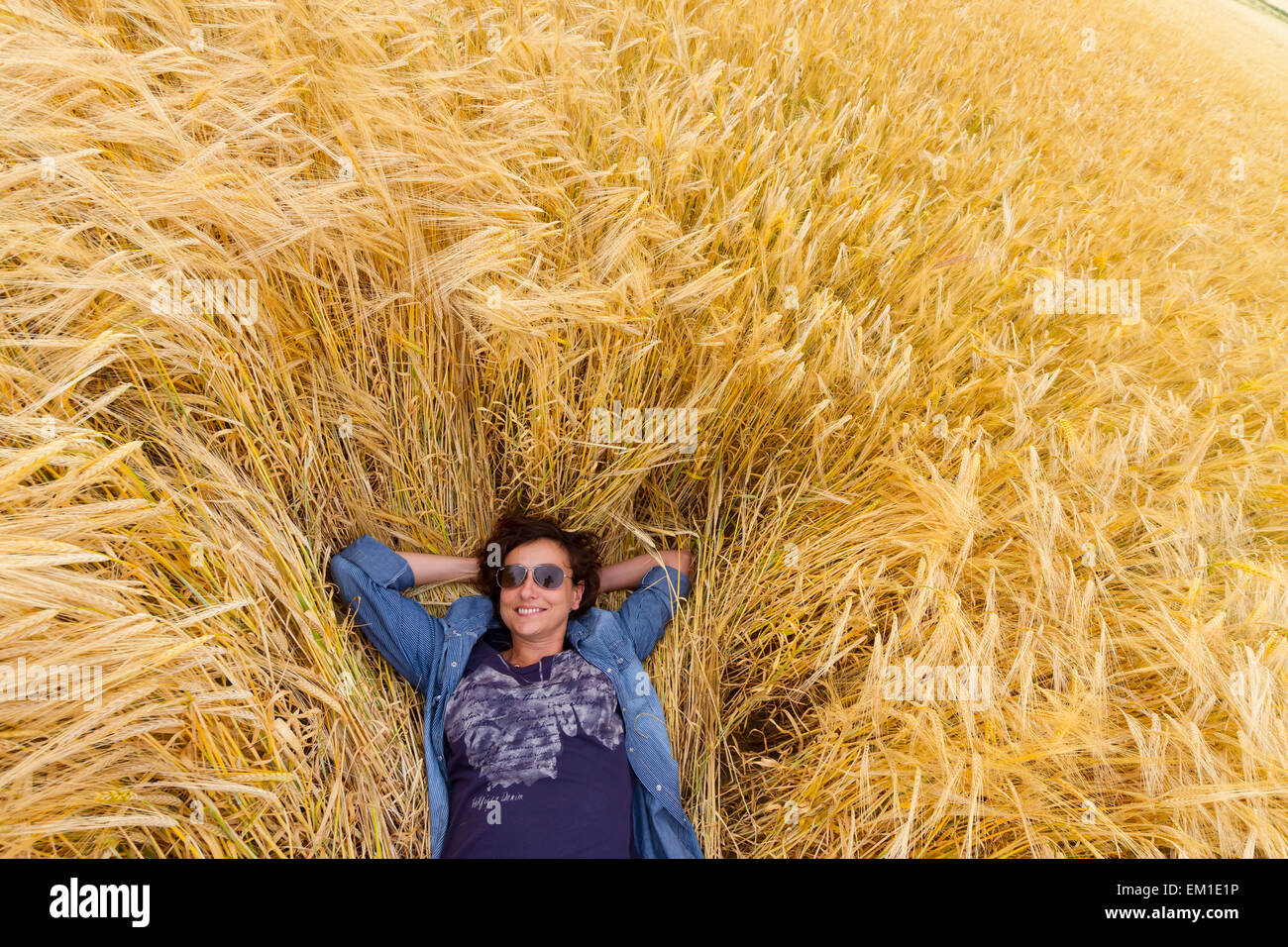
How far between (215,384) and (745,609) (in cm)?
150

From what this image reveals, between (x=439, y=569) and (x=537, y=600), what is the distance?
0.34 meters

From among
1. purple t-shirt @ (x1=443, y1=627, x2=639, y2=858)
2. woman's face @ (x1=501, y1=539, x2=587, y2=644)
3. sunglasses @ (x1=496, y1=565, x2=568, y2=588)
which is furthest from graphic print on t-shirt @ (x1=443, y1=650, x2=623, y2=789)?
sunglasses @ (x1=496, y1=565, x2=568, y2=588)

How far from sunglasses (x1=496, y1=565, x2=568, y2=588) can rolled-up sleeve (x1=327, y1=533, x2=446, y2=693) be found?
26cm

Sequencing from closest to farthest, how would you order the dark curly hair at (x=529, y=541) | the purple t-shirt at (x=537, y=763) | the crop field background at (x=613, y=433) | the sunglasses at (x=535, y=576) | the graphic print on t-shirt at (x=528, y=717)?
the crop field background at (x=613, y=433) → the purple t-shirt at (x=537, y=763) → the graphic print on t-shirt at (x=528, y=717) → the sunglasses at (x=535, y=576) → the dark curly hair at (x=529, y=541)

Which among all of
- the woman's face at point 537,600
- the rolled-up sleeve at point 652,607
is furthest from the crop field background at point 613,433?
the woman's face at point 537,600

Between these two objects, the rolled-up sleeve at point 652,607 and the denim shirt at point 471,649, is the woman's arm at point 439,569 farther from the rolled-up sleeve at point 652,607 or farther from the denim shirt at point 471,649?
the rolled-up sleeve at point 652,607

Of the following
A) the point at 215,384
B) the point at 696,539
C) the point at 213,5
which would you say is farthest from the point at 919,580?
the point at 213,5

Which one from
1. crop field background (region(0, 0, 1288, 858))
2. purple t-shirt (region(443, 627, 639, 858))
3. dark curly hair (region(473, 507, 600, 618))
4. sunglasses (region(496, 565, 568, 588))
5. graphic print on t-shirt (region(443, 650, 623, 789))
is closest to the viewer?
crop field background (region(0, 0, 1288, 858))

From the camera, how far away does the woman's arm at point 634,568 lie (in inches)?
82.0

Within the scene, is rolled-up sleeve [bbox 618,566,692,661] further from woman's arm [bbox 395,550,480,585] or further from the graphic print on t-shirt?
woman's arm [bbox 395,550,480,585]

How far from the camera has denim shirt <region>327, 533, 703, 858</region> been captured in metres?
1.80

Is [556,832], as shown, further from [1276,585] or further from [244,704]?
[1276,585]

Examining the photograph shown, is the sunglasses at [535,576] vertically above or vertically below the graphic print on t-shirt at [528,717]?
above

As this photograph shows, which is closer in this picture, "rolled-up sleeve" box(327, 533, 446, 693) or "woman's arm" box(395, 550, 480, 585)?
"rolled-up sleeve" box(327, 533, 446, 693)
